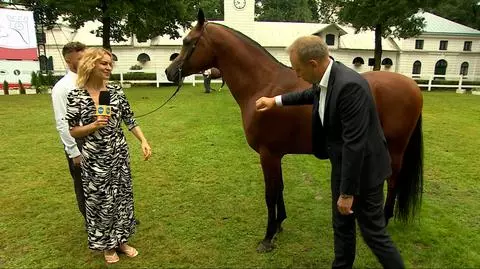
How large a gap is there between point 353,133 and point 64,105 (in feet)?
8.79

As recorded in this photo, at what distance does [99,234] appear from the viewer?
3.35 metres

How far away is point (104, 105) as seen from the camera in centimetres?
306

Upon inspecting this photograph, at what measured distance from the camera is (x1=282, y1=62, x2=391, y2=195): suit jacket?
7.11ft

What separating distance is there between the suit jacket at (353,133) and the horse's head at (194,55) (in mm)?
1766

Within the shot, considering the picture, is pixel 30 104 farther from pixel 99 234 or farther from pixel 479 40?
pixel 479 40

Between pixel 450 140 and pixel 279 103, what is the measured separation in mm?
7434

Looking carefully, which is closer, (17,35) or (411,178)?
(411,178)

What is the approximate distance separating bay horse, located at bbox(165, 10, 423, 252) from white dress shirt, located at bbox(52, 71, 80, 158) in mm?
1011

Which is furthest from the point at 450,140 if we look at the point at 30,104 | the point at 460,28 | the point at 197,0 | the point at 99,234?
the point at 460,28

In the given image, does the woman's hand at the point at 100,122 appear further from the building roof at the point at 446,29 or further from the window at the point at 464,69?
the window at the point at 464,69

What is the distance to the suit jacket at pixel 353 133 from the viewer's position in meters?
2.17

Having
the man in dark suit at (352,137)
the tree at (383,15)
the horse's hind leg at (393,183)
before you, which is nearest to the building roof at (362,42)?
the tree at (383,15)

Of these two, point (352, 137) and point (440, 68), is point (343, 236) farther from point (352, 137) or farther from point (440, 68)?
point (440, 68)

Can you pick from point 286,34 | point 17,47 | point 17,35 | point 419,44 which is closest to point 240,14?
point 286,34
